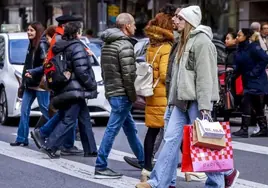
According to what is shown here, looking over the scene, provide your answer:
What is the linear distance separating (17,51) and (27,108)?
3843mm

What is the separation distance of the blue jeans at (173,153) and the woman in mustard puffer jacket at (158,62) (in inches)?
44.8

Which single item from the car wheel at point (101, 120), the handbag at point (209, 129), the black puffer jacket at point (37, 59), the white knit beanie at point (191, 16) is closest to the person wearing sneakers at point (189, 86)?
the white knit beanie at point (191, 16)

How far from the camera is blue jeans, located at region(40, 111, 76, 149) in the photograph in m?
11.6

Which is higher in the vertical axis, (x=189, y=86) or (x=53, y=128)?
(x=189, y=86)

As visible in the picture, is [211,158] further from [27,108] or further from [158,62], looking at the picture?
[27,108]

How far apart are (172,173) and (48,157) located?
11.4ft

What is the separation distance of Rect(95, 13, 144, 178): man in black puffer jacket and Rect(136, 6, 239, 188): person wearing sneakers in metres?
1.24

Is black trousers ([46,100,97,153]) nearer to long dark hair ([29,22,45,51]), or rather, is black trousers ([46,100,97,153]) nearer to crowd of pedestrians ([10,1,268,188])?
crowd of pedestrians ([10,1,268,188])

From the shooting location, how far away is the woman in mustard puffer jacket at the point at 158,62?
955 centimetres

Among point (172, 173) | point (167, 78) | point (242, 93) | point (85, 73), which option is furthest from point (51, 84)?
→ point (242, 93)

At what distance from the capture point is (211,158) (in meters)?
7.99

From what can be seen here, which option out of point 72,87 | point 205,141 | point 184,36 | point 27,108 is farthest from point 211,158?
point 27,108

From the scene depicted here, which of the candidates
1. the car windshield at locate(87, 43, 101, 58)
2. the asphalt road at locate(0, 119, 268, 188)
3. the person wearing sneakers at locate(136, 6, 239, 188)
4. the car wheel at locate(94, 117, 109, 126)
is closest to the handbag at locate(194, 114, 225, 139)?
the person wearing sneakers at locate(136, 6, 239, 188)

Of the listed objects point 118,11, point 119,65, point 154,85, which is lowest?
point 118,11
